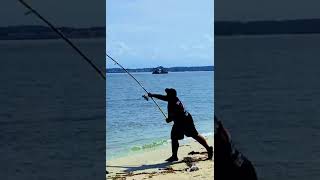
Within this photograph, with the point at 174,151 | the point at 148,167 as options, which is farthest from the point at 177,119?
the point at 148,167

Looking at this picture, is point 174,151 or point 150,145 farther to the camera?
point 150,145

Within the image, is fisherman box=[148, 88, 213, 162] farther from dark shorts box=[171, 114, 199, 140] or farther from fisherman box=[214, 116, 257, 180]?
fisherman box=[214, 116, 257, 180]

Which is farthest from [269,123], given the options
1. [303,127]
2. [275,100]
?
[303,127]

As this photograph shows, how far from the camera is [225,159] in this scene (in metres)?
4.76

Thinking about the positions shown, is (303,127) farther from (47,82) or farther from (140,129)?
(140,129)

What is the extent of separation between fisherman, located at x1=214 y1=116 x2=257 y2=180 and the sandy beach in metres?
0.76

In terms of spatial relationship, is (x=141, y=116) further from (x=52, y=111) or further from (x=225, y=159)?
(x=225, y=159)

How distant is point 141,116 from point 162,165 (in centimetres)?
412

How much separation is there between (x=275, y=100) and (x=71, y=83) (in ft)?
5.78

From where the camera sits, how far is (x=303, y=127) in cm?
609

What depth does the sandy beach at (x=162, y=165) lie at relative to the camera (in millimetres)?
5672

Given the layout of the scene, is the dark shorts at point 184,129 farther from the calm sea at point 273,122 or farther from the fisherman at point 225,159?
the fisherman at point 225,159

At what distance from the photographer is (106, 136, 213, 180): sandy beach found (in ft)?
18.6

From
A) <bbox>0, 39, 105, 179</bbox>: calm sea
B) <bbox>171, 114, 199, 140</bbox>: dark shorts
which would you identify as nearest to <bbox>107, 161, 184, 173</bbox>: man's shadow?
<bbox>171, 114, 199, 140</bbox>: dark shorts
